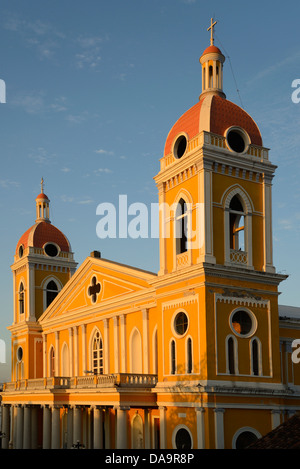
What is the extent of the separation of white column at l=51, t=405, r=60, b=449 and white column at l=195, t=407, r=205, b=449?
45.5 ft

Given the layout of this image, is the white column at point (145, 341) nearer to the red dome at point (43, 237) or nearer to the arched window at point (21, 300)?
the red dome at point (43, 237)

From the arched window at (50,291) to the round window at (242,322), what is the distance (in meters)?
24.5

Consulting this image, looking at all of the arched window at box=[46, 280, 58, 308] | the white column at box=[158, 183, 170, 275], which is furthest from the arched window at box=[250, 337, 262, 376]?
the arched window at box=[46, 280, 58, 308]

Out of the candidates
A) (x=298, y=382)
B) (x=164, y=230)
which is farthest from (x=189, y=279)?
(x=298, y=382)

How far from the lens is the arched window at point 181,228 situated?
3127cm

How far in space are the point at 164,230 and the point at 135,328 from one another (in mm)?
7758

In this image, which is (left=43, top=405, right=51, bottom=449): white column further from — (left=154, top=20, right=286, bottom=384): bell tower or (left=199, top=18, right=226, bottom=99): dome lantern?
(left=199, top=18, right=226, bottom=99): dome lantern

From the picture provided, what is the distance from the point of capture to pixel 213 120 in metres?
30.4

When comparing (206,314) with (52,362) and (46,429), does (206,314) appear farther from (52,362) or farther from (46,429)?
(52,362)

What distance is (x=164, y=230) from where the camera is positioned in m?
32.2

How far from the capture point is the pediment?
123 feet

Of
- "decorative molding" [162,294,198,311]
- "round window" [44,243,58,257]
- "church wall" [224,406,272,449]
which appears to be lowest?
"church wall" [224,406,272,449]

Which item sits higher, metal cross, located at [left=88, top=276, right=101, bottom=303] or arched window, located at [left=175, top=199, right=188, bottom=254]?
arched window, located at [left=175, top=199, right=188, bottom=254]
